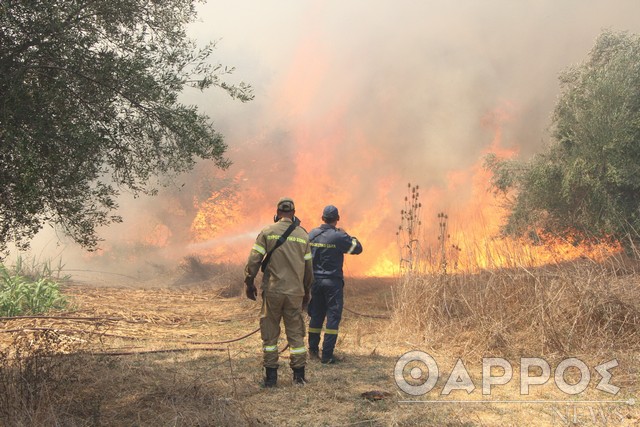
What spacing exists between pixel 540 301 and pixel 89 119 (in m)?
6.52

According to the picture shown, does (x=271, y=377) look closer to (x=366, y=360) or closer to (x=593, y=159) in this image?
(x=366, y=360)

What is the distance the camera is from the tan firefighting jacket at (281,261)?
5945 millimetres

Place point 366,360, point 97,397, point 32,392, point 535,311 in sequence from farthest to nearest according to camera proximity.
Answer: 1. point 366,360
2. point 535,311
3. point 97,397
4. point 32,392

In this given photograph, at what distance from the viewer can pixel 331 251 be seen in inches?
286

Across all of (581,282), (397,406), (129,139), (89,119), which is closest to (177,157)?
(129,139)

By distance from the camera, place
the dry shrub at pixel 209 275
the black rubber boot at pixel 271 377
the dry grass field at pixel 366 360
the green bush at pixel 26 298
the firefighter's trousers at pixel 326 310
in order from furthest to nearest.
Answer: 1. the dry shrub at pixel 209 275
2. the green bush at pixel 26 298
3. the firefighter's trousers at pixel 326 310
4. the black rubber boot at pixel 271 377
5. the dry grass field at pixel 366 360

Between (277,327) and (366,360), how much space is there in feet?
5.92

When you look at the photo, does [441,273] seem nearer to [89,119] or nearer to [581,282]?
[581,282]

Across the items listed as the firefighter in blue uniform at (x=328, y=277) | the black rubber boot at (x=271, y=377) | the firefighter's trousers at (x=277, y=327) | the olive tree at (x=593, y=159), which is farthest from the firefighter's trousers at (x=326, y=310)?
the olive tree at (x=593, y=159)

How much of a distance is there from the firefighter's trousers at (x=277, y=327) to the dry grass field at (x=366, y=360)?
35cm

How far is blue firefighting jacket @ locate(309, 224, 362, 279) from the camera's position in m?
7.23

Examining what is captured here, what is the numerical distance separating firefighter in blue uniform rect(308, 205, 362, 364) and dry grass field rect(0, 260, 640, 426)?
534 mm

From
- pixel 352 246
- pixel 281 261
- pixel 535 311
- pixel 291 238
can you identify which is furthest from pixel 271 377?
pixel 535 311

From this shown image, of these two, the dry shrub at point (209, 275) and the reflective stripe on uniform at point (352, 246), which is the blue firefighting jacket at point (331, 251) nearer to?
the reflective stripe on uniform at point (352, 246)
